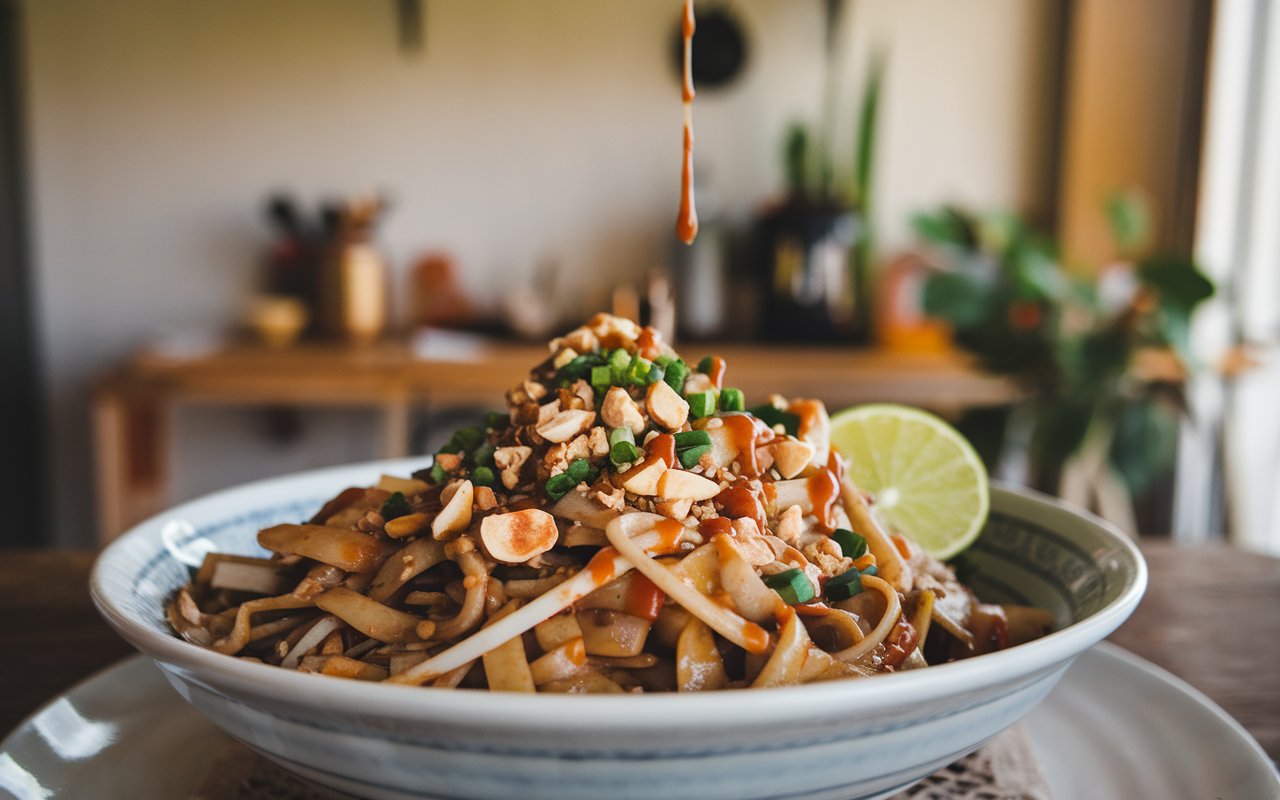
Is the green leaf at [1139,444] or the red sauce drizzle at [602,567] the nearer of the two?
the red sauce drizzle at [602,567]

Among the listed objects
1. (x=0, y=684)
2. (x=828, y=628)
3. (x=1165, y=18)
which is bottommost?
(x=0, y=684)

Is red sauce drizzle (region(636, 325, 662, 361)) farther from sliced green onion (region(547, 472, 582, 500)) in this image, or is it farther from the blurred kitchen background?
the blurred kitchen background

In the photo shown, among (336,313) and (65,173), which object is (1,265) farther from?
(336,313)

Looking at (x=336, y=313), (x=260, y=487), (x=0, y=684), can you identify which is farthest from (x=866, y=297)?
(x=0, y=684)

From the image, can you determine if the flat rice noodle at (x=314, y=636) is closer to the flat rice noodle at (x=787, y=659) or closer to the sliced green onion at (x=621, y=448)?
the sliced green onion at (x=621, y=448)

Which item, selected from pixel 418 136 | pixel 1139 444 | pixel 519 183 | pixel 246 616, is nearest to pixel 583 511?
pixel 246 616

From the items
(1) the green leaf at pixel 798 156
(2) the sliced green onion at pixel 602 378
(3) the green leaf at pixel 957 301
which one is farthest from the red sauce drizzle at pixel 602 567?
(1) the green leaf at pixel 798 156

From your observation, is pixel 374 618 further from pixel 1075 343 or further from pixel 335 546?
pixel 1075 343
